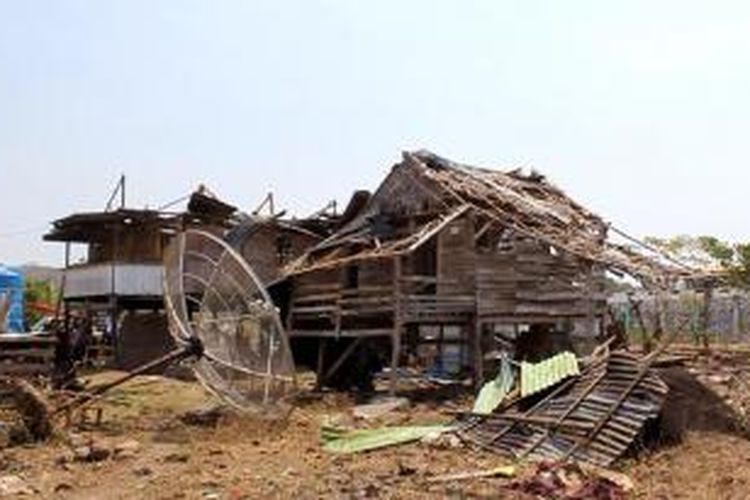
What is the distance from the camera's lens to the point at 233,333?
52.2ft

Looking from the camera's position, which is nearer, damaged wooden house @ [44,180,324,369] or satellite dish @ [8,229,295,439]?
satellite dish @ [8,229,295,439]

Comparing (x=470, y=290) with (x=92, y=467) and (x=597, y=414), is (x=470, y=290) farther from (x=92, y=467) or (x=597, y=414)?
(x=92, y=467)

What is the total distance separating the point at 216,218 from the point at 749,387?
1914cm

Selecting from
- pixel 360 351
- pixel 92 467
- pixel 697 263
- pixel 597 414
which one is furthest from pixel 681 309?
pixel 92 467

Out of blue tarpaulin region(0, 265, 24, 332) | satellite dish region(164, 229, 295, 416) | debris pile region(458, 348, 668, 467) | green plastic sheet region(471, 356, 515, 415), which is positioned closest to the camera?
debris pile region(458, 348, 668, 467)

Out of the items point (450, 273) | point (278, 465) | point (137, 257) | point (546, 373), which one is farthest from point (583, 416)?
point (137, 257)

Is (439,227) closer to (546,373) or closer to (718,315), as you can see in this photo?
(546,373)

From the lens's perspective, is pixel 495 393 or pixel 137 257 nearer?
pixel 495 393

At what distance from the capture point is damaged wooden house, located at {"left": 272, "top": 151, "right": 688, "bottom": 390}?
71.3 ft

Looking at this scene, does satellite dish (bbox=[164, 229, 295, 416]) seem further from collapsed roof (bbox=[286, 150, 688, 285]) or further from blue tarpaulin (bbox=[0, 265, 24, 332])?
blue tarpaulin (bbox=[0, 265, 24, 332])

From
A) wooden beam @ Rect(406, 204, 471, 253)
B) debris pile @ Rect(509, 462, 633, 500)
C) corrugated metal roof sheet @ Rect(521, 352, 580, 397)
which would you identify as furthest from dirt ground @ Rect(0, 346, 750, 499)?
wooden beam @ Rect(406, 204, 471, 253)

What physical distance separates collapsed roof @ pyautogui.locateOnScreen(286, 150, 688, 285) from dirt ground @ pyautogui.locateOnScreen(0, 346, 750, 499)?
16.4 feet

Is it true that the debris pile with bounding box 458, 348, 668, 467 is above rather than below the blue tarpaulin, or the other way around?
below

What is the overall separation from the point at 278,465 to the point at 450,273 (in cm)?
896
